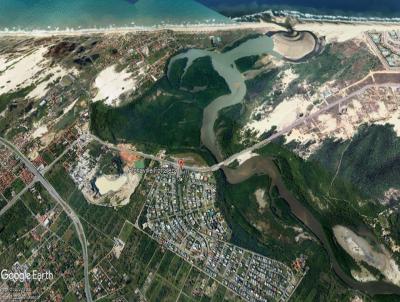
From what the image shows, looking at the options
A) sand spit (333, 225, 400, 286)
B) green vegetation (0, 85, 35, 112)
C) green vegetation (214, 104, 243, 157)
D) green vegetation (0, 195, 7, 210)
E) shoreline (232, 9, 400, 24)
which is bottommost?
sand spit (333, 225, 400, 286)

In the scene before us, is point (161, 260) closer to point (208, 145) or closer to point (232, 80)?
point (208, 145)

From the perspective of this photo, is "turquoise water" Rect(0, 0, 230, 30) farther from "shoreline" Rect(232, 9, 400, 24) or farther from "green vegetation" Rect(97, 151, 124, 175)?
"green vegetation" Rect(97, 151, 124, 175)

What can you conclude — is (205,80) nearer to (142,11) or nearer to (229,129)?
(229,129)

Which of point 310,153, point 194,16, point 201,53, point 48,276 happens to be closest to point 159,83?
point 201,53

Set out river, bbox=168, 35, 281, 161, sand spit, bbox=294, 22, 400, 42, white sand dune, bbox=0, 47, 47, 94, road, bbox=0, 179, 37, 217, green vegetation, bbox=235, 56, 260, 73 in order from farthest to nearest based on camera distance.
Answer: white sand dune, bbox=0, 47, 47, 94
sand spit, bbox=294, 22, 400, 42
green vegetation, bbox=235, 56, 260, 73
river, bbox=168, 35, 281, 161
road, bbox=0, 179, 37, 217

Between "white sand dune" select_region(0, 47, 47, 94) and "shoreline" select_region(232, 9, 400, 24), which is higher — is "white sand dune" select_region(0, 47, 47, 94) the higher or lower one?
the lower one

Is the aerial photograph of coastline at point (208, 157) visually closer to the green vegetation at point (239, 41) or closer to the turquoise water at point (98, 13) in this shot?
the green vegetation at point (239, 41)

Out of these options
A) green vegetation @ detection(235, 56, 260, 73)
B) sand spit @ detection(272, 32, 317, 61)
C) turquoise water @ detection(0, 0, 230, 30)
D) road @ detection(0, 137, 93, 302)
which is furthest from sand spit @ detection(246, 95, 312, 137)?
road @ detection(0, 137, 93, 302)
